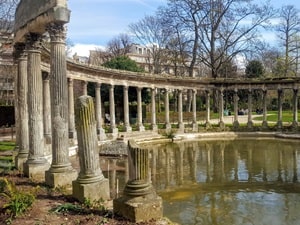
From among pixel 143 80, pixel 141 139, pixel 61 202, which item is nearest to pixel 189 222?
pixel 61 202

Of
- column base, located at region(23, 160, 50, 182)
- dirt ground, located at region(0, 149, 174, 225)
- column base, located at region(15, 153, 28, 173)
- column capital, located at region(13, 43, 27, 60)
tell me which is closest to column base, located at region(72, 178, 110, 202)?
dirt ground, located at region(0, 149, 174, 225)

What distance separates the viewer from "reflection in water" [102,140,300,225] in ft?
38.9

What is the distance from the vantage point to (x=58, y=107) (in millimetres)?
11625

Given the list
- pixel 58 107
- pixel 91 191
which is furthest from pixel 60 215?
pixel 58 107

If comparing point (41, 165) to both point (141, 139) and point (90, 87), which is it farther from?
point (90, 87)

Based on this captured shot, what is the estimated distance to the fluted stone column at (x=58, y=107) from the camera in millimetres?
11641

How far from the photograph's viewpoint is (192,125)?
4200cm

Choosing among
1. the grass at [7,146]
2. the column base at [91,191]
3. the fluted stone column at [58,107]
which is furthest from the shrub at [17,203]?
the grass at [7,146]

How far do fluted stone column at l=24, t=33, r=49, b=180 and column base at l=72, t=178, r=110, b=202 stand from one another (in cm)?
384

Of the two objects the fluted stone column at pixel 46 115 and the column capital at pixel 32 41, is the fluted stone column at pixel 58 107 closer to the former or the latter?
the column capital at pixel 32 41

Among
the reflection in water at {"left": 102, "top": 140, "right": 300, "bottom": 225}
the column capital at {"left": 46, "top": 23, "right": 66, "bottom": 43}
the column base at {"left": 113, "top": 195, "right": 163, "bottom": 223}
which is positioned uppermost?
the column capital at {"left": 46, "top": 23, "right": 66, "bottom": 43}

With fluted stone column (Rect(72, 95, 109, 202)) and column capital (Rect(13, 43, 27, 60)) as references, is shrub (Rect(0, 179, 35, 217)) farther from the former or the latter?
column capital (Rect(13, 43, 27, 60))

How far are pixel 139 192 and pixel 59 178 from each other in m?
4.19

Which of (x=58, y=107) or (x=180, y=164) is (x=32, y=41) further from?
(x=180, y=164)
